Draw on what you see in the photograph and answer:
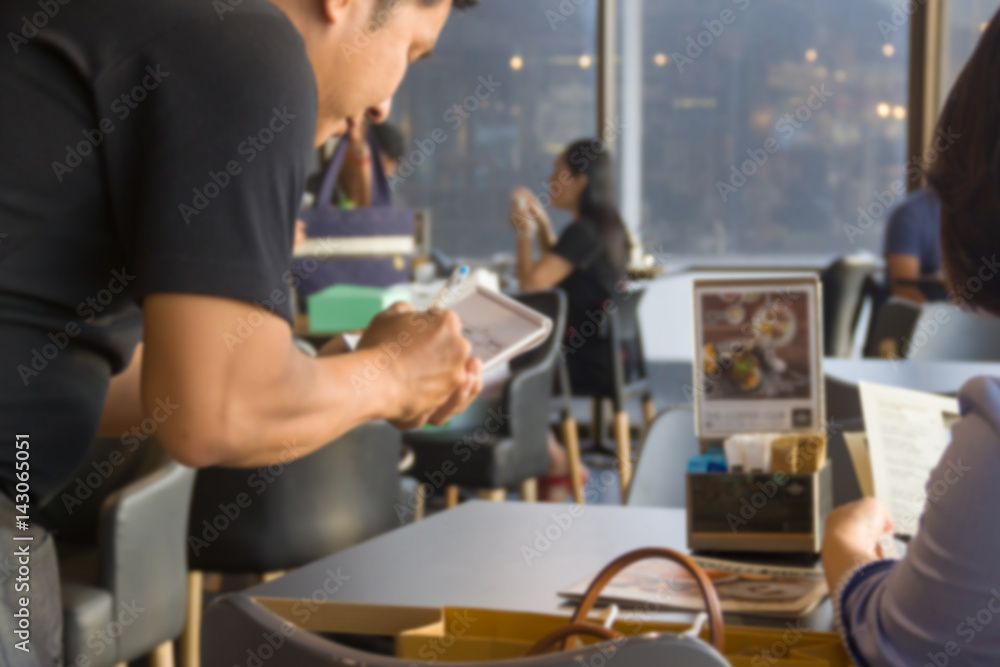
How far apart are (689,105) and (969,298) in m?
6.28

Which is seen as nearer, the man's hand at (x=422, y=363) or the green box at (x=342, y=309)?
the man's hand at (x=422, y=363)

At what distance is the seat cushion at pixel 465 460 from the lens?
3.61m

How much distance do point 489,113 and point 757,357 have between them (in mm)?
6296

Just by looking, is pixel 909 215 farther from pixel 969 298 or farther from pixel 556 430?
pixel 969 298

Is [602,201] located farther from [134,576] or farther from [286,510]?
[134,576]

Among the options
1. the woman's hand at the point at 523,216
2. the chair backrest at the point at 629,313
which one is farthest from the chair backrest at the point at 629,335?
the woman's hand at the point at 523,216

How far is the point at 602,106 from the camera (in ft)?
22.5

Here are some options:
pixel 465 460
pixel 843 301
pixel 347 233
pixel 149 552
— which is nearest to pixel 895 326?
pixel 843 301

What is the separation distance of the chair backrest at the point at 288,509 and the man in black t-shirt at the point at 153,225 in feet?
4.87

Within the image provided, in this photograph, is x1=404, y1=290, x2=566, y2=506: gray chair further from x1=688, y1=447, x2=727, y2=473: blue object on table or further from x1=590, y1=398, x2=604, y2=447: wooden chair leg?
x1=688, y1=447, x2=727, y2=473: blue object on table

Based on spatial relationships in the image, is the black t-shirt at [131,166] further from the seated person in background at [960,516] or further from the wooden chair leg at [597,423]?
the wooden chair leg at [597,423]

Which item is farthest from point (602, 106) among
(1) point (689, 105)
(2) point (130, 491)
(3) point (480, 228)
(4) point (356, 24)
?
(4) point (356, 24)

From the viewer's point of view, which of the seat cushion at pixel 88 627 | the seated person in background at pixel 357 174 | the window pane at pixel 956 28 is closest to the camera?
the seat cushion at pixel 88 627

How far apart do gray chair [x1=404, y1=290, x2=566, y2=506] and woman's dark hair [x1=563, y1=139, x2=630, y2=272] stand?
1.24 metres
